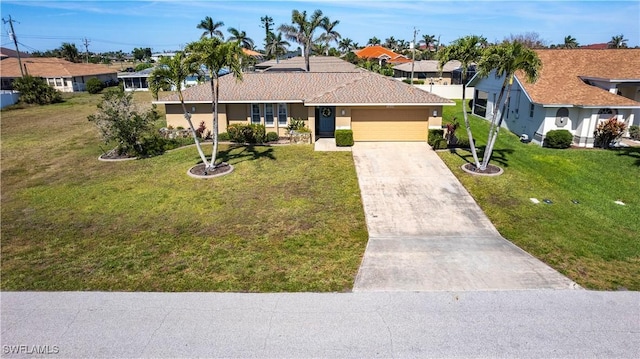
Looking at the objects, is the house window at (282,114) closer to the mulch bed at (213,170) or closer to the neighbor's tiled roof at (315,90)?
the neighbor's tiled roof at (315,90)

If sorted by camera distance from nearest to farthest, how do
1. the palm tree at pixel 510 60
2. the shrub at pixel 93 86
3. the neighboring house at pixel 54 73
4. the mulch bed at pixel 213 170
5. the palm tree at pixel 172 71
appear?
the palm tree at pixel 510 60 < the palm tree at pixel 172 71 < the mulch bed at pixel 213 170 < the shrub at pixel 93 86 < the neighboring house at pixel 54 73

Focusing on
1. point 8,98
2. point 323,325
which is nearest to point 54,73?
point 8,98

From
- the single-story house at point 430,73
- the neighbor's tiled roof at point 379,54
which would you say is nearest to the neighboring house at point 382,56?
the neighbor's tiled roof at point 379,54

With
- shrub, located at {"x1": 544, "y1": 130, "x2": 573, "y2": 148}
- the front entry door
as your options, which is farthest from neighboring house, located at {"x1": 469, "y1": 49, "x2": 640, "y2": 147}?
the front entry door

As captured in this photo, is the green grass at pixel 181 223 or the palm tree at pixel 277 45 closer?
the green grass at pixel 181 223

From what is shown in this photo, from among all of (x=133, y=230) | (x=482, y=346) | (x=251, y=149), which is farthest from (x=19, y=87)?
(x=482, y=346)

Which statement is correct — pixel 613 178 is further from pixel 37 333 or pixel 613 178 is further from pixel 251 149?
pixel 37 333

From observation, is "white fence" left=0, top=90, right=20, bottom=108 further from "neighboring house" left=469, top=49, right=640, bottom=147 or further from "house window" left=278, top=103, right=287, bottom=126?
"neighboring house" left=469, top=49, right=640, bottom=147
